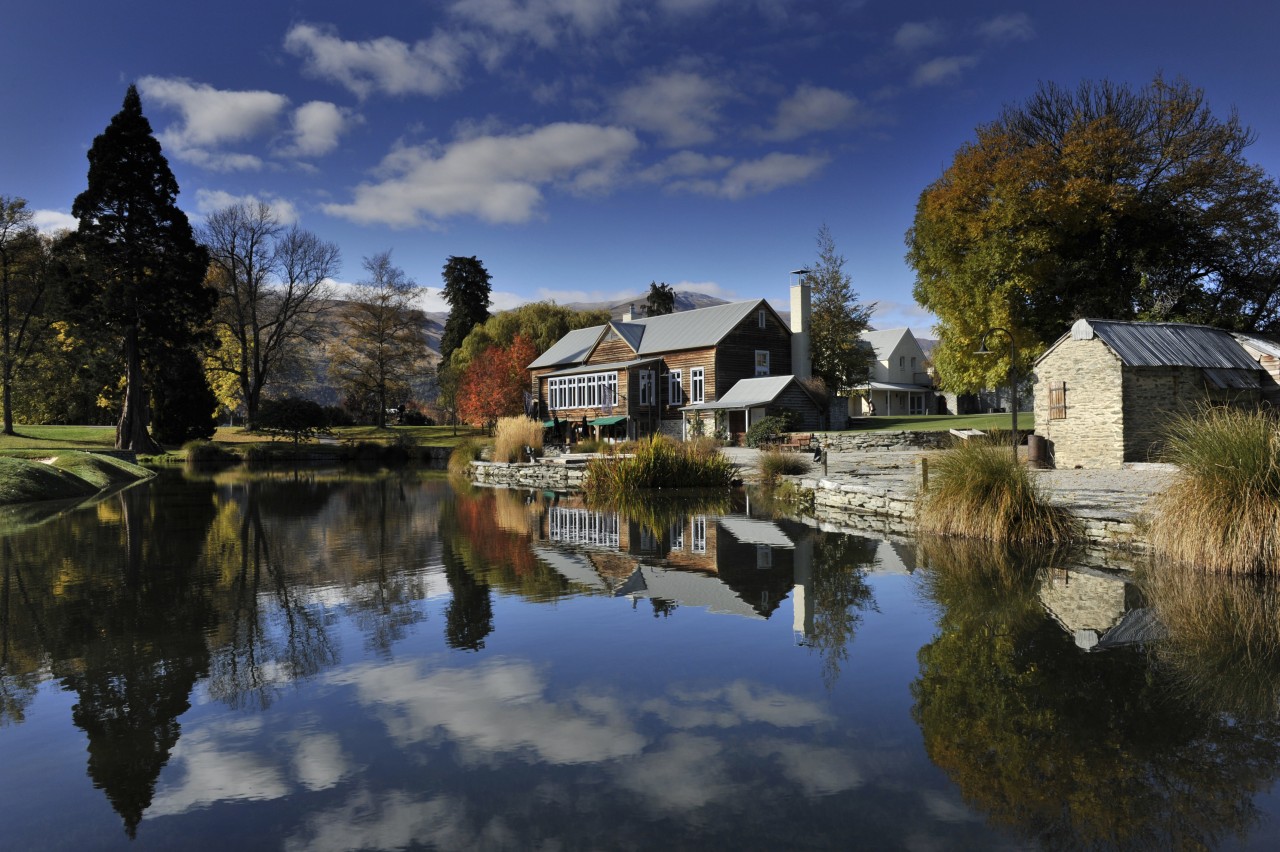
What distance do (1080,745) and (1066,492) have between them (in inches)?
431

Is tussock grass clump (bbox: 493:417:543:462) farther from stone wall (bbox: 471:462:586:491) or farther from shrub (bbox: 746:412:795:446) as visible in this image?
shrub (bbox: 746:412:795:446)

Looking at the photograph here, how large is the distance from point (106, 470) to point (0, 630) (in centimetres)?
2136

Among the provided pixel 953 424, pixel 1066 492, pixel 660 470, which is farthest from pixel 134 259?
pixel 1066 492

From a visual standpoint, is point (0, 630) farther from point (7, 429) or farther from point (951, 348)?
point (7, 429)

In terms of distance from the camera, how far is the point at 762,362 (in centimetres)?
4144

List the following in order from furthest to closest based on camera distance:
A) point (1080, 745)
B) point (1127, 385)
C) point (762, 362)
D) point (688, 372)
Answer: point (762, 362), point (688, 372), point (1127, 385), point (1080, 745)

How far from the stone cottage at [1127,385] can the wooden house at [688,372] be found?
16.5 meters

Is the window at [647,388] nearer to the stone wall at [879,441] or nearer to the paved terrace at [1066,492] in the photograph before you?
the stone wall at [879,441]

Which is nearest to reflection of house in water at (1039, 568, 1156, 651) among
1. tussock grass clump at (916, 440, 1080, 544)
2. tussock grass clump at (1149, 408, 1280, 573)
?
tussock grass clump at (1149, 408, 1280, 573)

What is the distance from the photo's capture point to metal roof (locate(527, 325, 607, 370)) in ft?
154

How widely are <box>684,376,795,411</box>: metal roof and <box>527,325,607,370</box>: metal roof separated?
993 cm

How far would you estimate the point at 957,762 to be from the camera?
4.62 metres

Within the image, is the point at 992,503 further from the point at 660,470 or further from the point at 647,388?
the point at 647,388

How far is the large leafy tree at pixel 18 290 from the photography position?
3706cm
